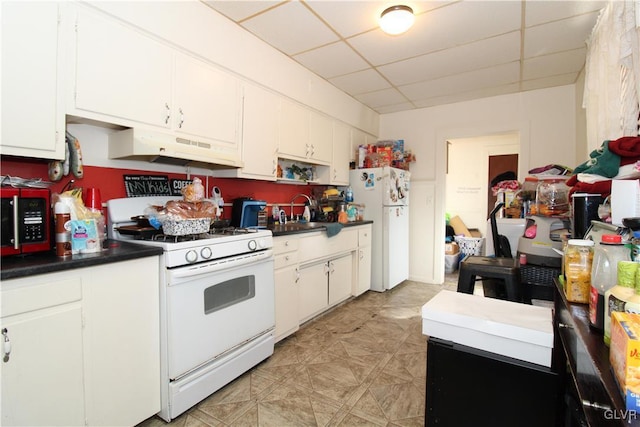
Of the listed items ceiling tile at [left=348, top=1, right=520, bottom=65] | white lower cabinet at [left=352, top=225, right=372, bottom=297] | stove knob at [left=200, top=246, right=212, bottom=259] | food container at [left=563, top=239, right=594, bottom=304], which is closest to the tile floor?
white lower cabinet at [left=352, top=225, right=372, bottom=297]

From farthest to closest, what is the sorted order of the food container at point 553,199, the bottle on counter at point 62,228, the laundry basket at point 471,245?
the laundry basket at point 471,245 < the food container at point 553,199 < the bottle on counter at point 62,228

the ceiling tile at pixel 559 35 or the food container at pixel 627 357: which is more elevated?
the ceiling tile at pixel 559 35

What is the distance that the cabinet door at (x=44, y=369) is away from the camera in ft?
3.71

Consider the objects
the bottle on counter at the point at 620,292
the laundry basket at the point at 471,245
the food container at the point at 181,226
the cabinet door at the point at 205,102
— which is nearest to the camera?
the bottle on counter at the point at 620,292

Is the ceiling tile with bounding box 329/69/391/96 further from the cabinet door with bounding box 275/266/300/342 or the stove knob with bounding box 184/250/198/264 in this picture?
the stove knob with bounding box 184/250/198/264

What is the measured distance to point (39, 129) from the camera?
4.71 feet

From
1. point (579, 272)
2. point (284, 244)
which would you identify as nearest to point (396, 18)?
point (284, 244)

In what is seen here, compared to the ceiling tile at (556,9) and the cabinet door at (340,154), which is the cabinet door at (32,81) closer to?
the cabinet door at (340,154)

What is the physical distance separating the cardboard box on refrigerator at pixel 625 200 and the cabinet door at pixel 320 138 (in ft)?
8.36

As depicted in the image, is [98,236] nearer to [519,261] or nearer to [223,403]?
[223,403]

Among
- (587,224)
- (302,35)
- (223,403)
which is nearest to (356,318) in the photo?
(223,403)

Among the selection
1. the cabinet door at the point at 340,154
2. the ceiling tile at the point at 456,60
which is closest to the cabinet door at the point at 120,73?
the cabinet door at the point at 340,154

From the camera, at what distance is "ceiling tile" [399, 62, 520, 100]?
315cm

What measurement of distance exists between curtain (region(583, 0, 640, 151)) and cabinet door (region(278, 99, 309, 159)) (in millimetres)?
2349
